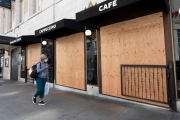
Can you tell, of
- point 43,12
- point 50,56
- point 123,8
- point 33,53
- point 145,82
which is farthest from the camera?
point 33,53

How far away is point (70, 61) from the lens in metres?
7.08

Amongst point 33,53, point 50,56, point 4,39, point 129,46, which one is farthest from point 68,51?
point 4,39

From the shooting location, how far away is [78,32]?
667cm

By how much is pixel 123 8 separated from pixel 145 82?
93.1 inches

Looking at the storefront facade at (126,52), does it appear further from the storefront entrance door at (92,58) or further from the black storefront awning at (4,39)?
the black storefront awning at (4,39)

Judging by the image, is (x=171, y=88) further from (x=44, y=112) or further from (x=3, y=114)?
(x=3, y=114)

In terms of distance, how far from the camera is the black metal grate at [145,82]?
409 centimetres

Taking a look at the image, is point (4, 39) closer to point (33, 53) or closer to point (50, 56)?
point (33, 53)

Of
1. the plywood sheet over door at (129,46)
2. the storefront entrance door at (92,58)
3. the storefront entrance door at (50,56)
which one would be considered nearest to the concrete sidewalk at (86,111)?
the plywood sheet over door at (129,46)

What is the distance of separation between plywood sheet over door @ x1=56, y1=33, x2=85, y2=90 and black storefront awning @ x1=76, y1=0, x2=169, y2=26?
174cm

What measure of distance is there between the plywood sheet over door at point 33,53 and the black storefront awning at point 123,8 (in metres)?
5.67

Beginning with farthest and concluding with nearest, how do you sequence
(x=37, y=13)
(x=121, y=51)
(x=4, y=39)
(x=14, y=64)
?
(x=14, y=64), (x=4, y=39), (x=37, y=13), (x=121, y=51)

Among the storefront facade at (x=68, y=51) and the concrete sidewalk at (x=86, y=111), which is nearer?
the concrete sidewalk at (x=86, y=111)

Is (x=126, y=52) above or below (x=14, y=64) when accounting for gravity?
above
